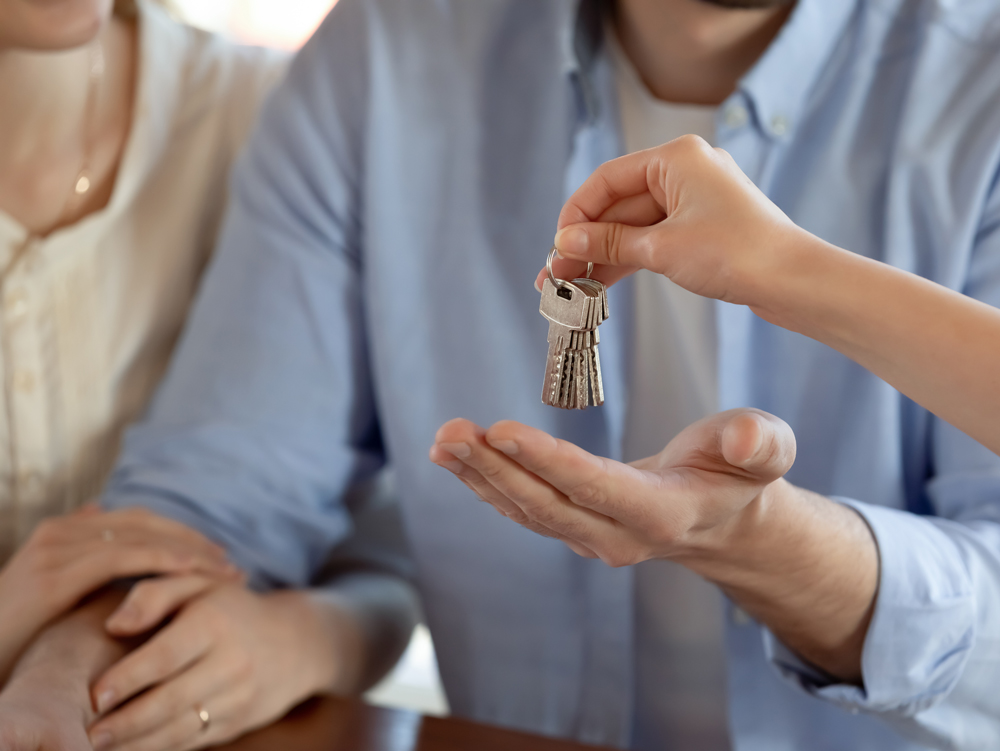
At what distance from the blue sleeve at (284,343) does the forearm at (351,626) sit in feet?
0.20

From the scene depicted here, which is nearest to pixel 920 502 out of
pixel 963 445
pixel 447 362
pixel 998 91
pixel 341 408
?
pixel 963 445

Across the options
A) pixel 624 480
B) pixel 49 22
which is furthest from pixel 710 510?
pixel 49 22

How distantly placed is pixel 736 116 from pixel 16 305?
2.33ft

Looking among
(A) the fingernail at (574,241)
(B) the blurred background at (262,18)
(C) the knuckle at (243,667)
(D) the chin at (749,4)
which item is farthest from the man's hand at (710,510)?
(B) the blurred background at (262,18)

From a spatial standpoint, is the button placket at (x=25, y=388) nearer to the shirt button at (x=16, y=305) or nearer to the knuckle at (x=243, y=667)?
the shirt button at (x=16, y=305)

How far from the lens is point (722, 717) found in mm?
749

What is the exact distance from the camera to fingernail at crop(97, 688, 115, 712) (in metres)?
0.56

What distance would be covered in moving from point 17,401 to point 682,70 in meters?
0.74

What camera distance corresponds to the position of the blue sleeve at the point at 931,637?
538 millimetres

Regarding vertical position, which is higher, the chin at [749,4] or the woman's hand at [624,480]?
the chin at [749,4]

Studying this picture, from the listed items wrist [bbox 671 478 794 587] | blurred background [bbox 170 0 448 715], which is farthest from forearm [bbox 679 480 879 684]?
blurred background [bbox 170 0 448 715]

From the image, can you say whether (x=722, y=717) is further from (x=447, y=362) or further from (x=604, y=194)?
(x=604, y=194)

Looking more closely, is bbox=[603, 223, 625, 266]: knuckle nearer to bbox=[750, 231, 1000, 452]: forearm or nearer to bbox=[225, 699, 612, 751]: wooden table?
bbox=[750, 231, 1000, 452]: forearm

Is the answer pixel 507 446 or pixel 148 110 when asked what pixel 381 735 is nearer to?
Result: pixel 507 446
